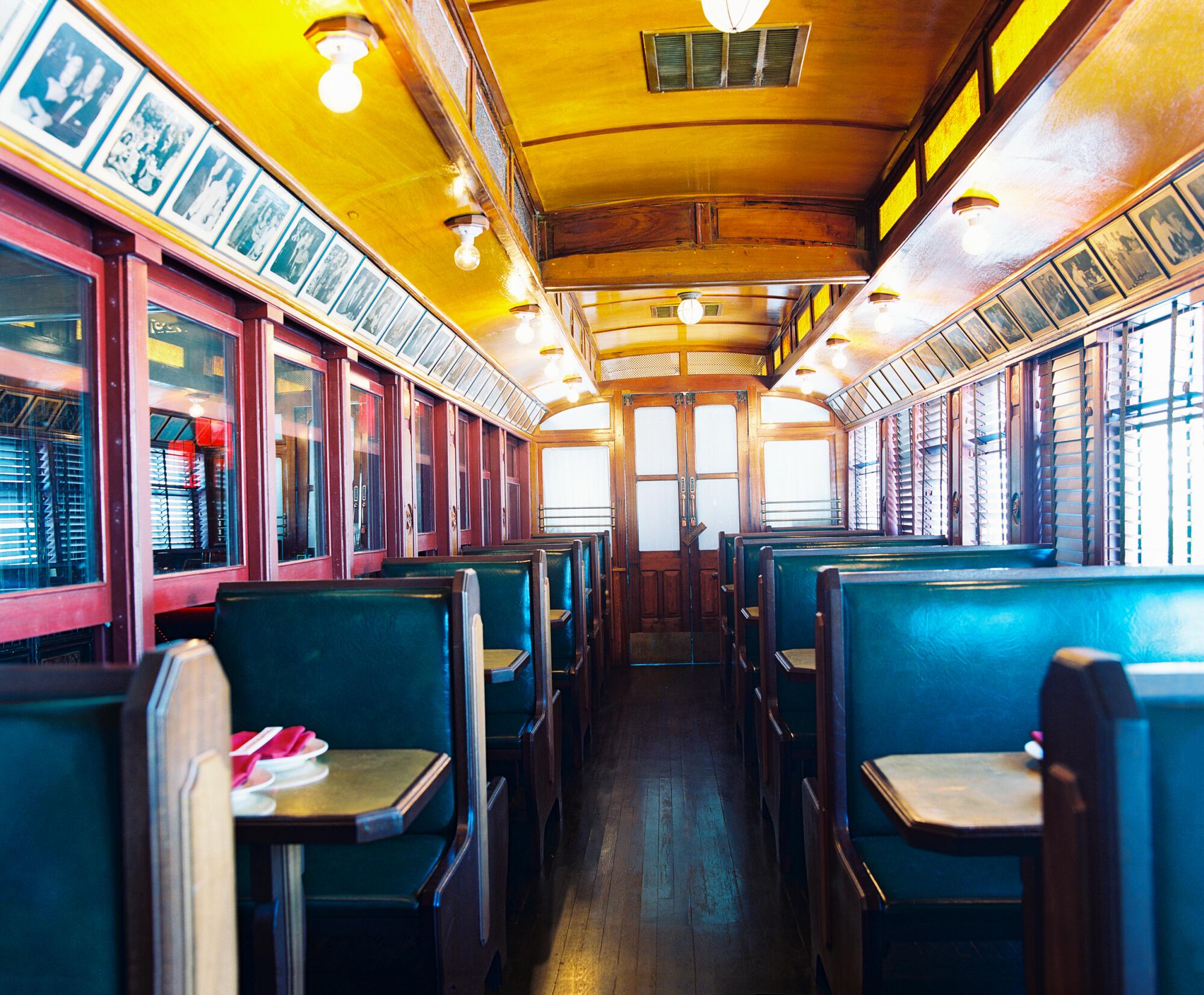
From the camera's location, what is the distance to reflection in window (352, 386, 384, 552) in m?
4.62

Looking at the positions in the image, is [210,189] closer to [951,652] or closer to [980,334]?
[951,652]

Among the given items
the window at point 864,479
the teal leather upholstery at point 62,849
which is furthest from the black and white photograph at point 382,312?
the window at point 864,479

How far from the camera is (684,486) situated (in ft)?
30.5

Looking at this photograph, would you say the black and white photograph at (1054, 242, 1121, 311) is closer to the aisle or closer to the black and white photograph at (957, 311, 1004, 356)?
the black and white photograph at (957, 311, 1004, 356)

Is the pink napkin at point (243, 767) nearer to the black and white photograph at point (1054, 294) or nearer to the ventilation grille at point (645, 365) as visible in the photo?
the black and white photograph at point (1054, 294)

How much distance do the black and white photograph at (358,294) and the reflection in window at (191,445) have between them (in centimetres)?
74

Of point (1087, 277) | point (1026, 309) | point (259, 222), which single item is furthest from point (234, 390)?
point (1026, 309)

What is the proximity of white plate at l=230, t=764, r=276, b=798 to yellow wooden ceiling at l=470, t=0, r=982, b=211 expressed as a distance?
2.61 meters

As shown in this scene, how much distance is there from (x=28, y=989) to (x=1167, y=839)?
1267 millimetres

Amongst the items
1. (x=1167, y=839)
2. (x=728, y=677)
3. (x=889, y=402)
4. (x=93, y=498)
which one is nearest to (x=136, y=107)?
(x=93, y=498)

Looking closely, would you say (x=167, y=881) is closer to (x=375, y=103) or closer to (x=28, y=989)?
(x=28, y=989)

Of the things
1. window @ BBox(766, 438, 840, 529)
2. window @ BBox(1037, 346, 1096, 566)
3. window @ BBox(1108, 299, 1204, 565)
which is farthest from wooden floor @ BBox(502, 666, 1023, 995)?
window @ BBox(766, 438, 840, 529)

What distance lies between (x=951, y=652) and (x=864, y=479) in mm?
7121

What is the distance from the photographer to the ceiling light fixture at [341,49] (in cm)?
209
